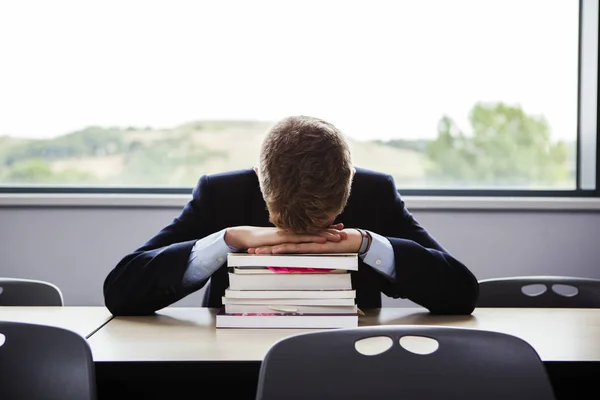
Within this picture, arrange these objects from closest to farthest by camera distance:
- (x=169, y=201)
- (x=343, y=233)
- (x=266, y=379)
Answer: (x=266, y=379)
(x=343, y=233)
(x=169, y=201)

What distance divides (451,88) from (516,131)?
37 centimetres

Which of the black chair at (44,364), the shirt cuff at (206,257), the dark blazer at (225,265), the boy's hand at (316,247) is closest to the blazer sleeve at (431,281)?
the dark blazer at (225,265)

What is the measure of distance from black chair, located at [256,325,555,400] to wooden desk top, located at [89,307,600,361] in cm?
24

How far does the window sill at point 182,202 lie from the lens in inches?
120

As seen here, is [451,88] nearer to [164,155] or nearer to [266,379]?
[164,155]

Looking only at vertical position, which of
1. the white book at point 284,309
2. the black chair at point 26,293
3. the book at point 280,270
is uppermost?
Result: the book at point 280,270

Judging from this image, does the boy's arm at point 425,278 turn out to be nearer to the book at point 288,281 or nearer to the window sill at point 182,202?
the book at point 288,281

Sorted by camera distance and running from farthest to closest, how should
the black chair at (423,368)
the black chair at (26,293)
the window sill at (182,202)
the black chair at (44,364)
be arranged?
the window sill at (182,202), the black chair at (26,293), the black chair at (44,364), the black chair at (423,368)

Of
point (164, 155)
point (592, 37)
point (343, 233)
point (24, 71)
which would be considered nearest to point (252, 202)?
point (343, 233)

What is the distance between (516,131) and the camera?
3.25 m

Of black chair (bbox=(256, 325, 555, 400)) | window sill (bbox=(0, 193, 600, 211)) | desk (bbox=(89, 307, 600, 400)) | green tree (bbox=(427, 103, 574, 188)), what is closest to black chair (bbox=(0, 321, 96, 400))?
desk (bbox=(89, 307, 600, 400))

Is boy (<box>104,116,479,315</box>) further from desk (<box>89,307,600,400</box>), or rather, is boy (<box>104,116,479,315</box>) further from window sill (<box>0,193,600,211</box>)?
window sill (<box>0,193,600,211</box>)

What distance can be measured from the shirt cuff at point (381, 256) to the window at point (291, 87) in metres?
1.70

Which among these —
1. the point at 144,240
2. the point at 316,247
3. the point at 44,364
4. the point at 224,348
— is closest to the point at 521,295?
the point at 316,247
